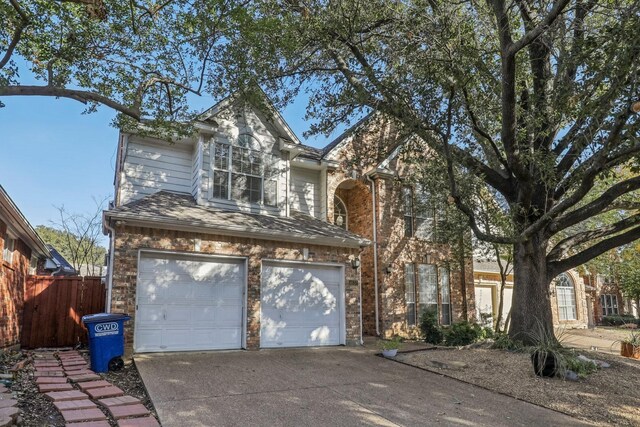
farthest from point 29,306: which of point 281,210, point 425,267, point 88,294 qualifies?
point 425,267

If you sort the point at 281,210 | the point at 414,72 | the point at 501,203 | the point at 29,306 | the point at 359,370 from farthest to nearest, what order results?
1. the point at 501,203
2. the point at 281,210
3. the point at 29,306
4. the point at 414,72
5. the point at 359,370

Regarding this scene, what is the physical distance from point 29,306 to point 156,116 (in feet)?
19.2

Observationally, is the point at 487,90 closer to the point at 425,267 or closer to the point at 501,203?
the point at 501,203

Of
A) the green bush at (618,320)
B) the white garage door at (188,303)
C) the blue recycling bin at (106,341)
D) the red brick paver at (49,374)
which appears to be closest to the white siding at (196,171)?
the white garage door at (188,303)

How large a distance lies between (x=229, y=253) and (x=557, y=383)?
7.28m

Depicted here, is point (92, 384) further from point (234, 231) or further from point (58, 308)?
point (58, 308)

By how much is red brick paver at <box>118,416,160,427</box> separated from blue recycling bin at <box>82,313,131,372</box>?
316cm

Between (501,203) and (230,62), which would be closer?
(230,62)

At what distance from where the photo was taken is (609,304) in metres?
30.8

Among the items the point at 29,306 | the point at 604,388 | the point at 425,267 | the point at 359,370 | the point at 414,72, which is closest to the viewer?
the point at 604,388

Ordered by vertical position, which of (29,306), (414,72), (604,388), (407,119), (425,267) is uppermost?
(414,72)

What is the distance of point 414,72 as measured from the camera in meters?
9.24

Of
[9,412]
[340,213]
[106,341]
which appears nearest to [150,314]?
[106,341]

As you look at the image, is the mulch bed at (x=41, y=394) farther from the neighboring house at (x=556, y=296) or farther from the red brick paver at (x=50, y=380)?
the neighboring house at (x=556, y=296)
